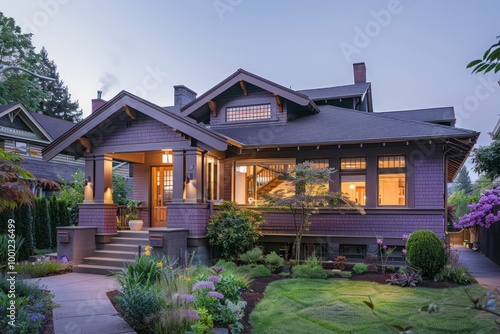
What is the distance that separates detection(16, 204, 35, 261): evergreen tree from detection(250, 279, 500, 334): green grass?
858 cm

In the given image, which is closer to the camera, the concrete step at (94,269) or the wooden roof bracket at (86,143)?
the concrete step at (94,269)

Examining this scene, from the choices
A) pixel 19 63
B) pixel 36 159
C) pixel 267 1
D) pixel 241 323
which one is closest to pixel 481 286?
pixel 241 323

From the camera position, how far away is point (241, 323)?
6.26m

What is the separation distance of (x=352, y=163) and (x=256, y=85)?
4057 mm

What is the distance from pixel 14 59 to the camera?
85.9 feet

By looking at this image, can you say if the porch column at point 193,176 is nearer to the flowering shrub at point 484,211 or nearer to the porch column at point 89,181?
the porch column at point 89,181

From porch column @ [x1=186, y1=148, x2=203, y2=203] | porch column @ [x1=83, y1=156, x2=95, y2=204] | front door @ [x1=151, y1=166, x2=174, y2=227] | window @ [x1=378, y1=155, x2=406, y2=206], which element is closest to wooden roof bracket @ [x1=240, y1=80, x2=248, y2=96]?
porch column @ [x1=186, y1=148, x2=203, y2=203]

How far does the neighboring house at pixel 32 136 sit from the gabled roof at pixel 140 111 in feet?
21.8

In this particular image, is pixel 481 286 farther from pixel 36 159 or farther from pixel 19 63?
pixel 19 63

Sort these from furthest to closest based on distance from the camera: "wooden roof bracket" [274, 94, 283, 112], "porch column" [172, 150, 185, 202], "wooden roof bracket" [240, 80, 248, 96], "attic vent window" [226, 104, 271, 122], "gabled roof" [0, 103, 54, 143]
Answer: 1. "gabled roof" [0, 103, 54, 143]
2. "attic vent window" [226, 104, 271, 122]
3. "wooden roof bracket" [240, 80, 248, 96]
4. "wooden roof bracket" [274, 94, 283, 112]
5. "porch column" [172, 150, 185, 202]

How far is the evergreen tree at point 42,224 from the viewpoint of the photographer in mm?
14758

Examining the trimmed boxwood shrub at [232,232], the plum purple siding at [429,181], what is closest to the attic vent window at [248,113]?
the trimmed boxwood shrub at [232,232]

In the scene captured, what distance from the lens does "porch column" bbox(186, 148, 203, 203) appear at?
37.9 feet

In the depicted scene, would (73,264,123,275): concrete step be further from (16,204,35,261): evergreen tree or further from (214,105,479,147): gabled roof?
(214,105,479,147): gabled roof
